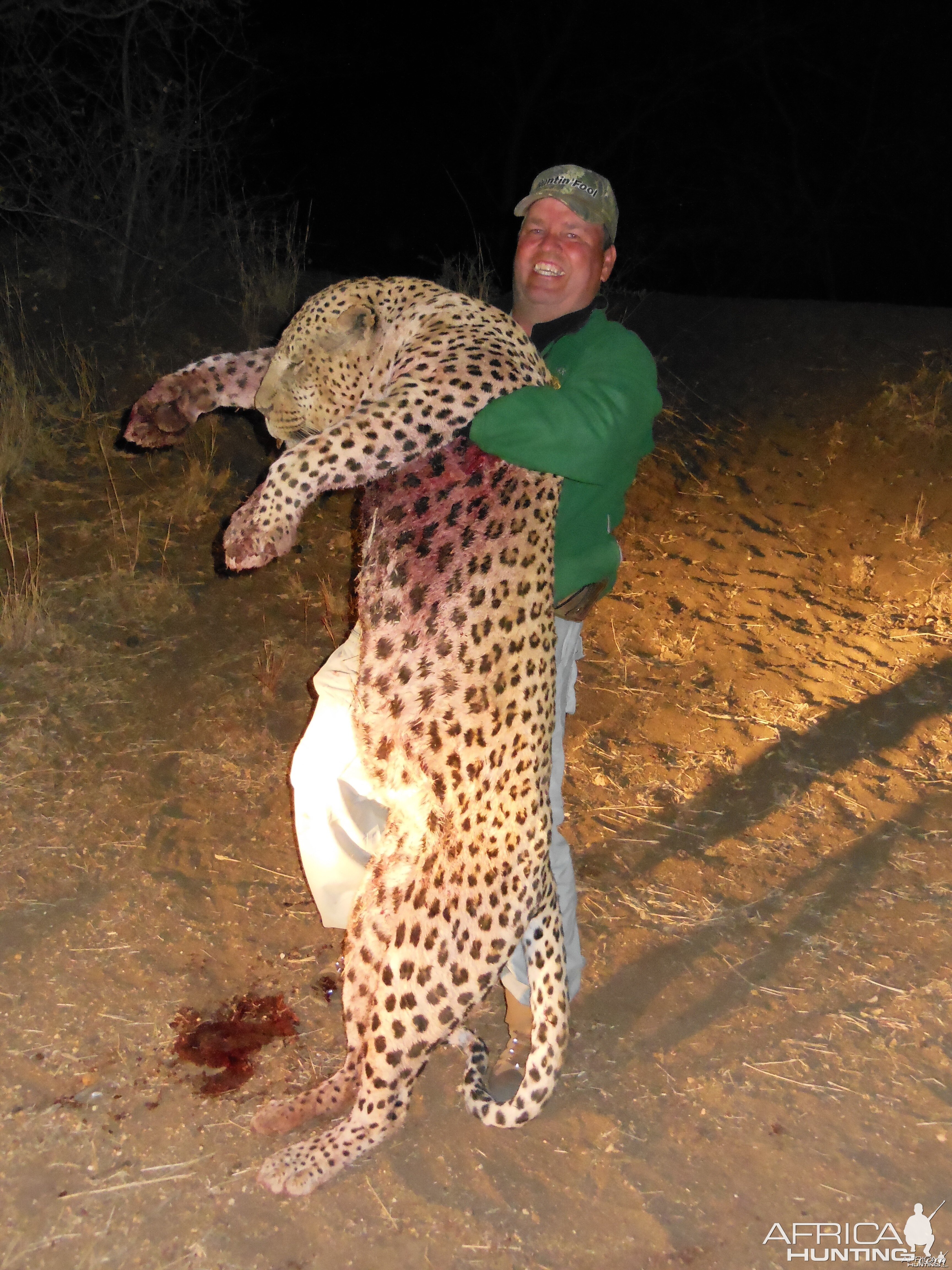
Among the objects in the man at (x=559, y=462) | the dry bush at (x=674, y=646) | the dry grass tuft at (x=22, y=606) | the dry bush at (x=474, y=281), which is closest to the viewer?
the man at (x=559, y=462)

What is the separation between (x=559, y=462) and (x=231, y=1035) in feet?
5.99

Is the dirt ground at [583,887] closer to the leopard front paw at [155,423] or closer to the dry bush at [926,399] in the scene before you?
the dry bush at [926,399]

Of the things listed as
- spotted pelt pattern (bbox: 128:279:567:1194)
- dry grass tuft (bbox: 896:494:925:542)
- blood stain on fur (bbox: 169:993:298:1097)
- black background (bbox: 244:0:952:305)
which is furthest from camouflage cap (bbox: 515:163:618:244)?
black background (bbox: 244:0:952:305)

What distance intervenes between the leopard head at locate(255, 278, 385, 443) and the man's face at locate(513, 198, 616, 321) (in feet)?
1.25

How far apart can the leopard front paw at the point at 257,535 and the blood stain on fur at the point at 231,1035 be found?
Result: 1.48 metres

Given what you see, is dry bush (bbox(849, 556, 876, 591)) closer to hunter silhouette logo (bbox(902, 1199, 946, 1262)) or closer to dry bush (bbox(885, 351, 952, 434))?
dry bush (bbox(885, 351, 952, 434))

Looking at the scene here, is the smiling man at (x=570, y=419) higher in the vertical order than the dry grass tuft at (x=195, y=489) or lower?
higher

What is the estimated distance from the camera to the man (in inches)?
82.0

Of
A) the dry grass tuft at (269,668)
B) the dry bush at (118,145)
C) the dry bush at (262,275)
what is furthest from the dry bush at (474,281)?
the dry grass tuft at (269,668)

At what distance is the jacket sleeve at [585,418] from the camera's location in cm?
202

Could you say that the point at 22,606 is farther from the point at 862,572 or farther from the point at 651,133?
the point at 651,133

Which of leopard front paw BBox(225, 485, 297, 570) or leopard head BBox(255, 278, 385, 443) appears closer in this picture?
leopard front paw BBox(225, 485, 297, 570)

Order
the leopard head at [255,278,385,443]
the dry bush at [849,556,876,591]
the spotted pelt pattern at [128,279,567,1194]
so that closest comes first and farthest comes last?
the spotted pelt pattern at [128,279,567,1194]
the leopard head at [255,278,385,443]
the dry bush at [849,556,876,591]

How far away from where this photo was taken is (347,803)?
2.64 meters
